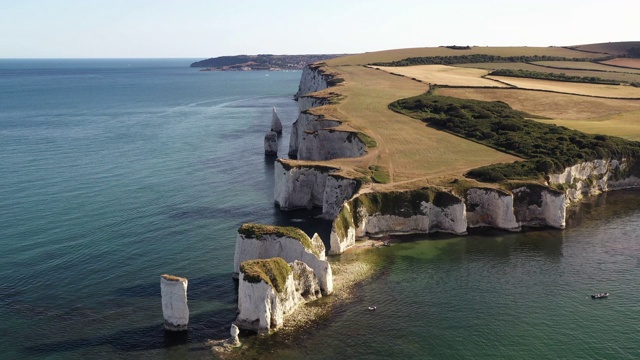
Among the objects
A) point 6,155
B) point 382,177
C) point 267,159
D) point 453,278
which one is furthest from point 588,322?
point 6,155

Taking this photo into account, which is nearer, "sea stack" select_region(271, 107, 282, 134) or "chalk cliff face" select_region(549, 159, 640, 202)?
"chalk cliff face" select_region(549, 159, 640, 202)

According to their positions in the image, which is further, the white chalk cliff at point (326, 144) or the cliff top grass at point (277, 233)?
the white chalk cliff at point (326, 144)

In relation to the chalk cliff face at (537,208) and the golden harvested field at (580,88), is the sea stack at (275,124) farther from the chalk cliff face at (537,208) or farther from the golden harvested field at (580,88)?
the chalk cliff face at (537,208)

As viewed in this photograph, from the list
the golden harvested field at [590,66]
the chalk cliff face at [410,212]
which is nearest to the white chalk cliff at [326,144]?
the chalk cliff face at [410,212]

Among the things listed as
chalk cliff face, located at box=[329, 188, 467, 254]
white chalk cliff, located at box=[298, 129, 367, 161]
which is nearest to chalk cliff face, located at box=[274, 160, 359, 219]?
chalk cliff face, located at box=[329, 188, 467, 254]

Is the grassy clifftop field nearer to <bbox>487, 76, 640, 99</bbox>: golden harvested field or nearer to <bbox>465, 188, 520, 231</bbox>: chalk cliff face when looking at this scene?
<bbox>487, 76, 640, 99</bbox>: golden harvested field

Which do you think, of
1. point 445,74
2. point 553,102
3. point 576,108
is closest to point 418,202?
point 576,108
